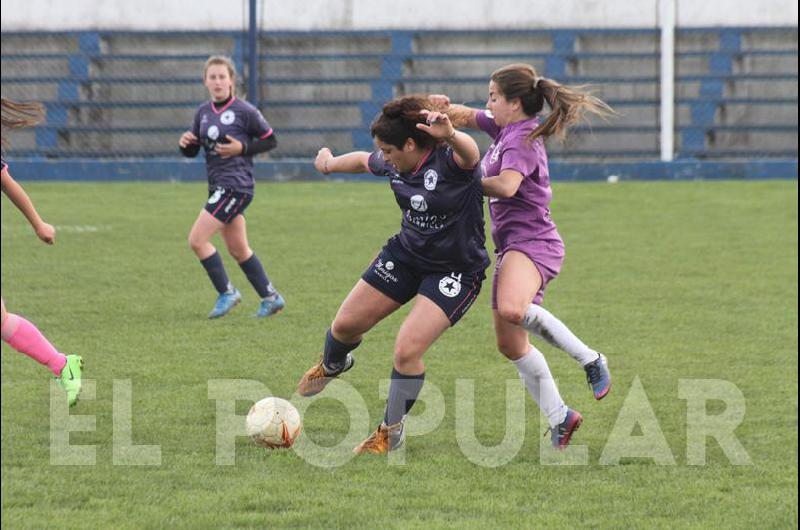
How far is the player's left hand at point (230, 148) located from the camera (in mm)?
10531

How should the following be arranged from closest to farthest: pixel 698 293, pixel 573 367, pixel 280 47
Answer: pixel 573 367
pixel 698 293
pixel 280 47

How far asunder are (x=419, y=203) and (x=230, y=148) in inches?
181

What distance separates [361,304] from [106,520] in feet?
5.06

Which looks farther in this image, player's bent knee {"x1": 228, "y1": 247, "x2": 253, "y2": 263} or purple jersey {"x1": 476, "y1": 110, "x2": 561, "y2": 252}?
player's bent knee {"x1": 228, "y1": 247, "x2": 253, "y2": 263}

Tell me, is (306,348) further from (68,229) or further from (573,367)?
(68,229)

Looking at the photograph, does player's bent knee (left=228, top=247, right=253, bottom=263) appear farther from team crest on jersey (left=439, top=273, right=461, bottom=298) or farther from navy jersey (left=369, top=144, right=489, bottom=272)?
team crest on jersey (left=439, top=273, right=461, bottom=298)

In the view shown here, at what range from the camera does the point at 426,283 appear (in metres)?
6.47

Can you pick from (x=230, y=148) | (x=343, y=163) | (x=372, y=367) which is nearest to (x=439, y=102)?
(x=343, y=163)

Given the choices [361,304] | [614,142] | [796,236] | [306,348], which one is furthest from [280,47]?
[361,304]

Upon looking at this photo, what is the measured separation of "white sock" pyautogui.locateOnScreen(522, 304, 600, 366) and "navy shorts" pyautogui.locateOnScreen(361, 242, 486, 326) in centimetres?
52

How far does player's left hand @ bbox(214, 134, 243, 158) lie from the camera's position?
10531 millimetres

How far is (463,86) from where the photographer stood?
22891 mm

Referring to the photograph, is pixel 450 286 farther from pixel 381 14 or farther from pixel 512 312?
pixel 381 14

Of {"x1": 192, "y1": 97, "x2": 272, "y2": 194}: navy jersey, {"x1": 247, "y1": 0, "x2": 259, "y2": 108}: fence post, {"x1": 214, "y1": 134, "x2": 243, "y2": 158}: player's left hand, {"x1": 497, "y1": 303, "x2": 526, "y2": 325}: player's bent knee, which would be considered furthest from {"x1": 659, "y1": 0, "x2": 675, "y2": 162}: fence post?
{"x1": 497, "y1": 303, "x2": 526, "y2": 325}: player's bent knee
